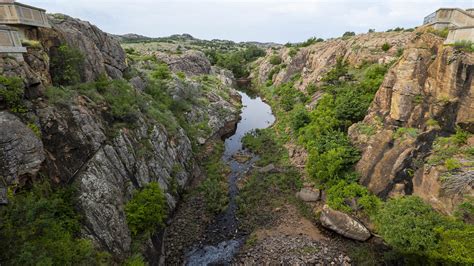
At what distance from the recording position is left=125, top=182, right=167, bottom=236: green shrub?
15289mm

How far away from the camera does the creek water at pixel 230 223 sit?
16812 millimetres

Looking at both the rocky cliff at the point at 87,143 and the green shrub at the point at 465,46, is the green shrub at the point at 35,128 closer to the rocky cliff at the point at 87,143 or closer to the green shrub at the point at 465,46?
the rocky cliff at the point at 87,143

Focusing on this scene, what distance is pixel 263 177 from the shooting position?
82.5ft

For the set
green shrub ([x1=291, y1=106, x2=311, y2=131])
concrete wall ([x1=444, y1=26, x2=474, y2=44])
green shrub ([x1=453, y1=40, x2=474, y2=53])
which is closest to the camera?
green shrub ([x1=453, y1=40, x2=474, y2=53])

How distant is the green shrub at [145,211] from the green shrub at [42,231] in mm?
3234

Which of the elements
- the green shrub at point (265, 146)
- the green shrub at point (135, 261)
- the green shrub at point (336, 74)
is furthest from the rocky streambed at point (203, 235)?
the green shrub at point (336, 74)

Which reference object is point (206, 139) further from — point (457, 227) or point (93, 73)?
point (457, 227)

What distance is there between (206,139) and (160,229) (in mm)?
15968

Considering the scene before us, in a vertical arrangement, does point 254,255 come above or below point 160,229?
below

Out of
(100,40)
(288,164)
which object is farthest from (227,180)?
(100,40)

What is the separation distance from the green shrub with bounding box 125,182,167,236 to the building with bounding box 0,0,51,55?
36.0 feet

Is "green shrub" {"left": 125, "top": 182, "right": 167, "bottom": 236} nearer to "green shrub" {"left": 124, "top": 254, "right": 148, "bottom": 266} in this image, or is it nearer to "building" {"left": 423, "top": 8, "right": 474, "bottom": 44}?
"green shrub" {"left": 124, "top": 254, "right": 148, "bottom": 266}

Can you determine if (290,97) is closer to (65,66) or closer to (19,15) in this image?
(65,66)

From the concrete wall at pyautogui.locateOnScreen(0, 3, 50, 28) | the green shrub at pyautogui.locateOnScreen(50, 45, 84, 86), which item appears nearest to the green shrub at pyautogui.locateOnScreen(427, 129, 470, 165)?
the green shrub at pyautogui.locateOnScreen(50, 45, 84, 86)
